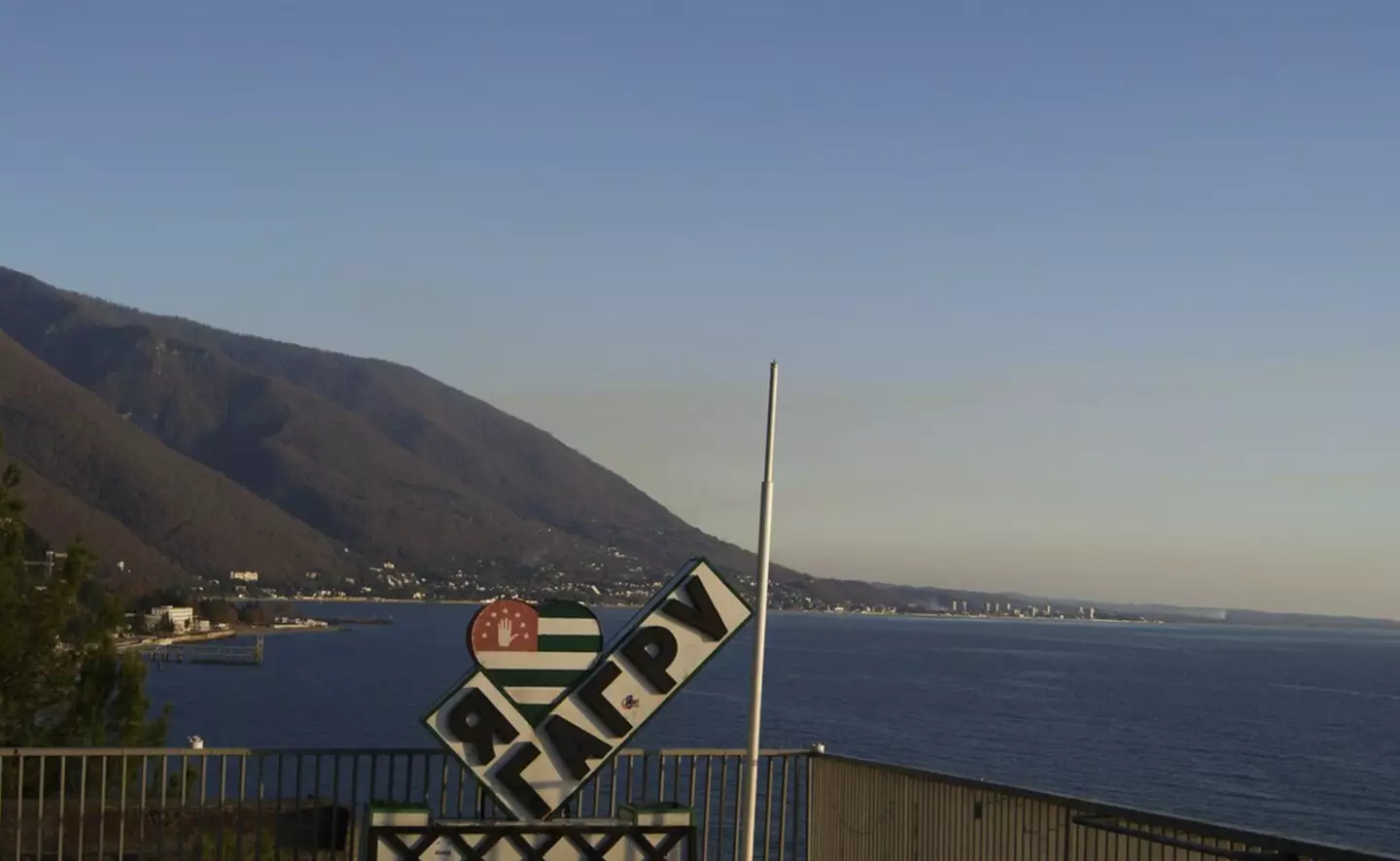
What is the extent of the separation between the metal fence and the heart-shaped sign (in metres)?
2.86

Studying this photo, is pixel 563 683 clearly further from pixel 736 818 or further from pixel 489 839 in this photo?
pixel 736 818

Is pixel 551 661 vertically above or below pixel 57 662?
above

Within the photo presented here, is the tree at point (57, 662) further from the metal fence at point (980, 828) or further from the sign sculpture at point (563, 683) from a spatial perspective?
the sign sculpture at point (563, 683)

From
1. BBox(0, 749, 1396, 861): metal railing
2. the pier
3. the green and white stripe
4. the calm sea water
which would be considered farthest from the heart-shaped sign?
the pier

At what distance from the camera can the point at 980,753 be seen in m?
67.8

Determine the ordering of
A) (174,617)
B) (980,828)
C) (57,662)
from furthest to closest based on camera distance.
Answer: (174,617) → (57,662) → (980,828)

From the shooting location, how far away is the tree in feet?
66.2

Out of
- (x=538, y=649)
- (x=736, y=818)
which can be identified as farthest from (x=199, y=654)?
(x=538, y=649)

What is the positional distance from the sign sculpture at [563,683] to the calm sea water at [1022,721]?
2460 cm

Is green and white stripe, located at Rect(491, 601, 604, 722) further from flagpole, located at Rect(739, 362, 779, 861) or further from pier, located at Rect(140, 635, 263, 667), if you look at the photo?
pier, located at Rect(140, 635, 263, 667)

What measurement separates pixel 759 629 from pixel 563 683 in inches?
49.2

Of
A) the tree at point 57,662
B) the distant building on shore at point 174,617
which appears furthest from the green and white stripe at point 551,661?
the distant building on shore at point 174,617

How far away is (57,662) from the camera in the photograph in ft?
68.5

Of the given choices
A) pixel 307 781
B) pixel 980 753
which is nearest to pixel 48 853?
pixel 307 781
